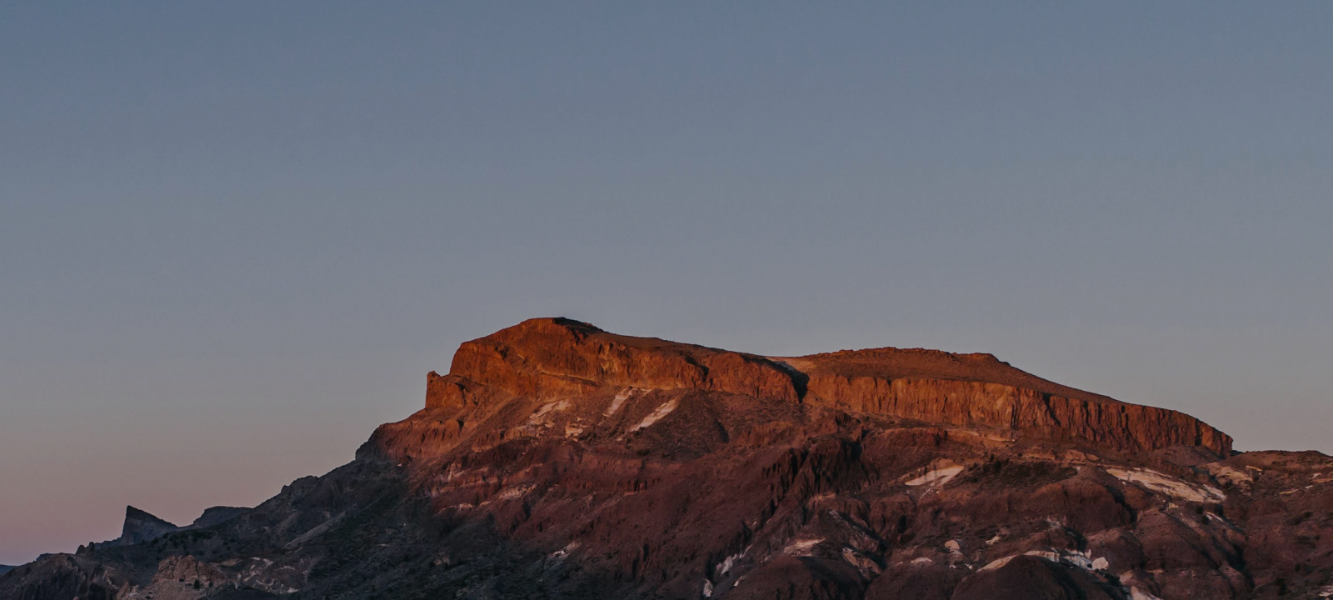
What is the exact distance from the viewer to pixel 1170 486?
19050 centimetres

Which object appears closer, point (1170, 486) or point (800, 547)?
point (1170, 486)

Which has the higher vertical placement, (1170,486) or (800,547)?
(1170,486)

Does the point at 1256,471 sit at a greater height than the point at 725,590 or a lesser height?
greater

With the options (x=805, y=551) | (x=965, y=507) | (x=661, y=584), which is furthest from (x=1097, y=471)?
(x=661, y=584)

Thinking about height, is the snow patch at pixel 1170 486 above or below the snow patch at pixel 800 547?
above

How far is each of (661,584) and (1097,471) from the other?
4110 cm

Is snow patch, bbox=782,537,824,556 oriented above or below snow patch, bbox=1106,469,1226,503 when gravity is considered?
below

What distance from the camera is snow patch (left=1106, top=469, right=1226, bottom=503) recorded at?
189 meters

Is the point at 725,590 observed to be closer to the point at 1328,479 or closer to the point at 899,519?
the point at 899,519

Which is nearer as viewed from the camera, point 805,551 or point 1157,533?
point 1157,533

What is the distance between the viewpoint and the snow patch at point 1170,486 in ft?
621

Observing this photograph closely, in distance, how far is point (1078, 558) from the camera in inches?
7087

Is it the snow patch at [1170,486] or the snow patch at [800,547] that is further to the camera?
the snow patch at [800,547]

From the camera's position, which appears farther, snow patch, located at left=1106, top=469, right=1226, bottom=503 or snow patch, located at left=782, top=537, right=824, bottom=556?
snow patch, located at left=782, top=537, right=824, bottom=556
